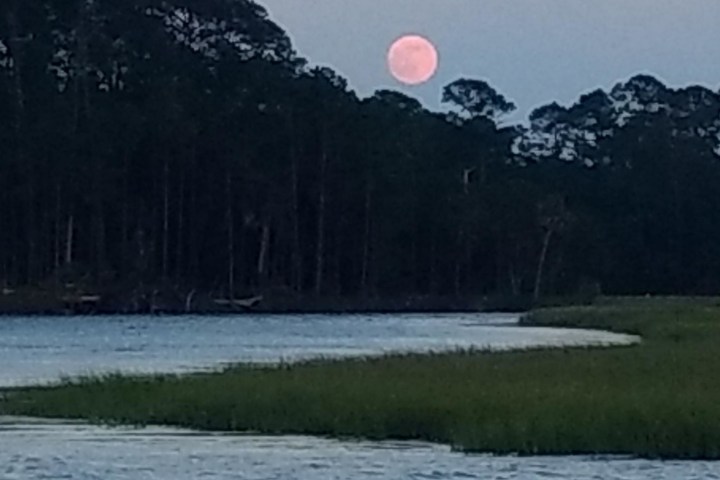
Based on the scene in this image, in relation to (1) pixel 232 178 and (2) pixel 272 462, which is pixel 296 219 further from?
(2) pixel 272 462

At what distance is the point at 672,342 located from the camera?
4650 cm

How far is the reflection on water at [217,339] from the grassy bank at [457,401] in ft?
19.4

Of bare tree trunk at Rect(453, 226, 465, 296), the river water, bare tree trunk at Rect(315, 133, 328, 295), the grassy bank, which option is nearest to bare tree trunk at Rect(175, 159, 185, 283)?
bare tree trunk at Rect(315, 133, 328, 295)

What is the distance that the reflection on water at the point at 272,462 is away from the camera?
24.1 metres

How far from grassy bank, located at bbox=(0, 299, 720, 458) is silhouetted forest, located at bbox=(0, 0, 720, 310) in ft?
138

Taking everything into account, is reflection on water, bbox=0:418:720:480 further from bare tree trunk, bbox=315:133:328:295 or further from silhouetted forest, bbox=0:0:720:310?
bare tree trunk, bbox=315:133:328:295

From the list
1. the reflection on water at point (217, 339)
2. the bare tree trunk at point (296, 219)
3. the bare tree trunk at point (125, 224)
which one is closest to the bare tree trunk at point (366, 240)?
the bare tree trunk at point (296, 219)

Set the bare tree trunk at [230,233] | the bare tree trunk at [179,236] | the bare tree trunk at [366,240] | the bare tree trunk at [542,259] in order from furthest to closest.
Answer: the bare tree trunk at [542,259]
the bare tree trunk at [366,240]
the bare tree trunk at [179,236]
the bare tree trunk at [230,233]

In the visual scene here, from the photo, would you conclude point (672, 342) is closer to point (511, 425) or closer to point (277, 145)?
point (511, 425)

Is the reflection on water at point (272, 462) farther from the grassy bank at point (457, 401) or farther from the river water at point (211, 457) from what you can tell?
the grassy bank at point (457, 401)

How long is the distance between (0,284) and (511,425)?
5431 centimetres

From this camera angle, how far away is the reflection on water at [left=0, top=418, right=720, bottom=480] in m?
24.1

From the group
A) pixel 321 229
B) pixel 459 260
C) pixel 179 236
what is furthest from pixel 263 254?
pixel 459 260

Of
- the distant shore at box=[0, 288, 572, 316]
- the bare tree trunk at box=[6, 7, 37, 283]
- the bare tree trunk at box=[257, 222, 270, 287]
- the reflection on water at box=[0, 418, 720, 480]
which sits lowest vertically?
the reflection on water at box=[0, 418, 720, 480]
